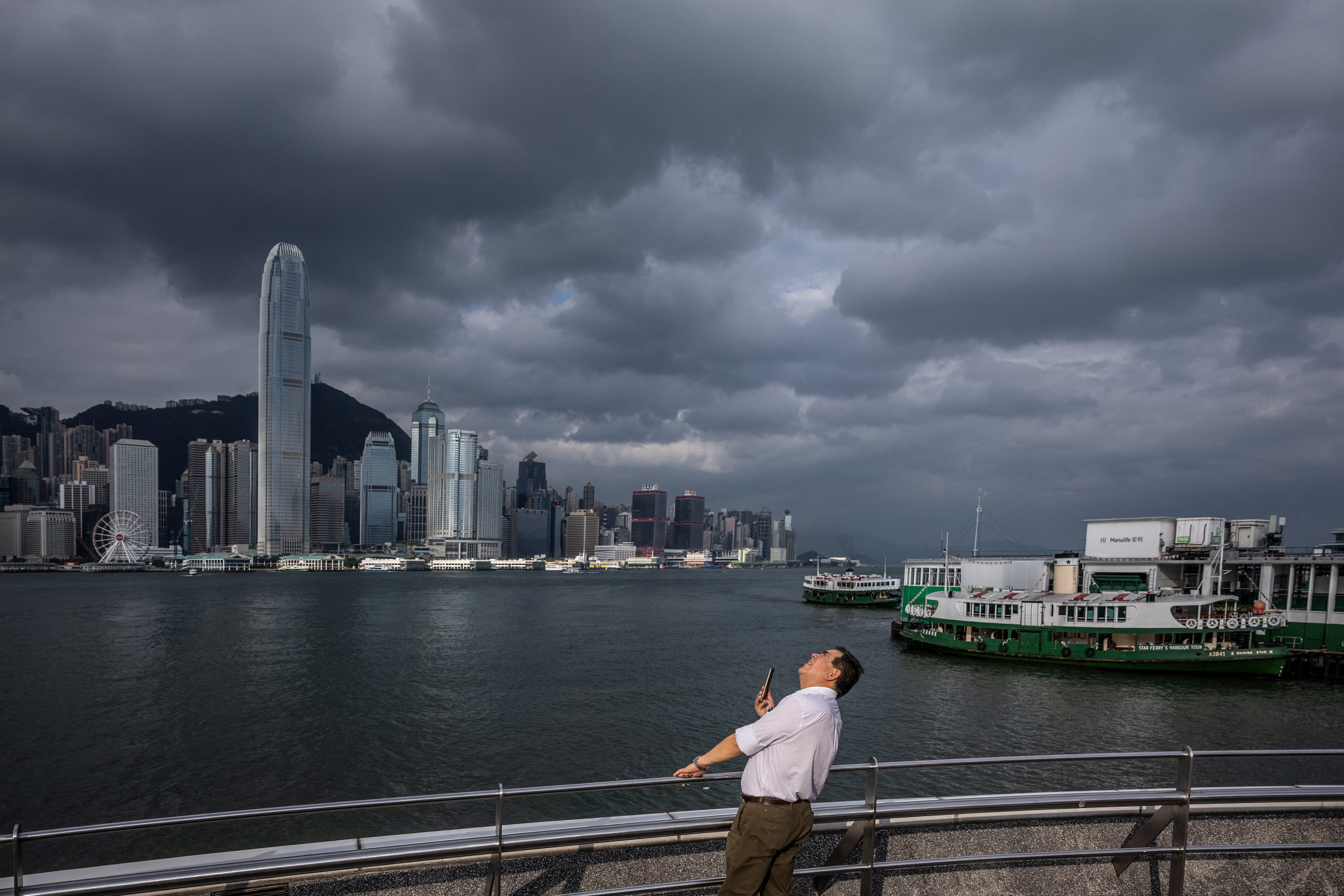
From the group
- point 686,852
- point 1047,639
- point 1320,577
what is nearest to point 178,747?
point 686,852

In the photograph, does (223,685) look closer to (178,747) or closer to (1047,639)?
(178,747)

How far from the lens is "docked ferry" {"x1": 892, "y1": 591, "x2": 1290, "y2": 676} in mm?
34438

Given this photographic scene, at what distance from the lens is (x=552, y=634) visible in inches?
2190

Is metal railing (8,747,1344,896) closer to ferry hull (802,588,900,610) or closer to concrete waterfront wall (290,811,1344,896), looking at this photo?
concrete waterfront wall (290,811,1344,896)

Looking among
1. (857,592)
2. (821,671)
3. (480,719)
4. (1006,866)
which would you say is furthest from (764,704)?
(857,592)

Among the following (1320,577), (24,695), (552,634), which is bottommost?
(552,634)

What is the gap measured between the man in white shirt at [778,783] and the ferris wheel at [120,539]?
24047 cm

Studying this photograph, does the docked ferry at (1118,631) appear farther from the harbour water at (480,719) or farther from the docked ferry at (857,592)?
the docked ferry at (857,592)

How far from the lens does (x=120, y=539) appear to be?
187m

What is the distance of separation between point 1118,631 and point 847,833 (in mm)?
40523

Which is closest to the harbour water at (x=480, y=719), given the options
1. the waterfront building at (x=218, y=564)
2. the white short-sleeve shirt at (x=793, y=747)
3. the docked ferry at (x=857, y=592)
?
the white short-sleeve shirt at (x=793, y=747)

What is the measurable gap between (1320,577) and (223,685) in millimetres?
60076

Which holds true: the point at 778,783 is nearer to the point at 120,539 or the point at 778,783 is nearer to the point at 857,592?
the point at 857,592

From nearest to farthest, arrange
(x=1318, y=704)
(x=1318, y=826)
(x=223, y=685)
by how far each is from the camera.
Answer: (x=1318, y=826) < (x=1318, y=704) < (x=223, y=685)
